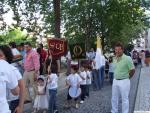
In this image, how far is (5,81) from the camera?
207 inches

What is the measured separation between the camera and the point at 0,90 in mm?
5148

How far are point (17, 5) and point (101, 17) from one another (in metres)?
11.3

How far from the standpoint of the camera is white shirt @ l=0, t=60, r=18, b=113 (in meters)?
5.13

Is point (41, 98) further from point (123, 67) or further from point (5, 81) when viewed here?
point (5, 81)

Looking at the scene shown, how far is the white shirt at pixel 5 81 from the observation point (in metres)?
5.13

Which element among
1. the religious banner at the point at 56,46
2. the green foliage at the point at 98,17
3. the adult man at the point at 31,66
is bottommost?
the adult man at the point at 31,66

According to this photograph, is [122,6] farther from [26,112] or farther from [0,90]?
[0,90]

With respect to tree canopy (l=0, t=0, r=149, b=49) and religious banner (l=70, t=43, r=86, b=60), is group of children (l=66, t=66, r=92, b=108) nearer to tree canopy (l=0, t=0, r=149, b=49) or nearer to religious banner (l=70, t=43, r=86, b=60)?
religious banner (l=70, t=43, r=86, b=60)

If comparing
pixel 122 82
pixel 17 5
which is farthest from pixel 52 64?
pixel 17 5

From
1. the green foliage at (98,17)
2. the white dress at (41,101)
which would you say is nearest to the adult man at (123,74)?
the white dress at (41,101)

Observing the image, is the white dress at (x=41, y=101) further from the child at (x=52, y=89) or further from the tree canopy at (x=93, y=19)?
the tree canopy at (x=93, y=19)

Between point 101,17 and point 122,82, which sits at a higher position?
point 101,17

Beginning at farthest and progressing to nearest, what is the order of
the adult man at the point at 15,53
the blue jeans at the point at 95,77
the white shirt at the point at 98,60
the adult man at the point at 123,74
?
the white shirt at the point at 98,60 < the blue jeans at the point at 95,77 < the adult man at the point at 15,53 < the adult man at the point at 123,74

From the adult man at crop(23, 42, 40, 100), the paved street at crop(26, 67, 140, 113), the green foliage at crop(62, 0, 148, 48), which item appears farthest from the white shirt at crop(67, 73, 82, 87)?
the green foliage at crop(62, 0, 148, 48)
